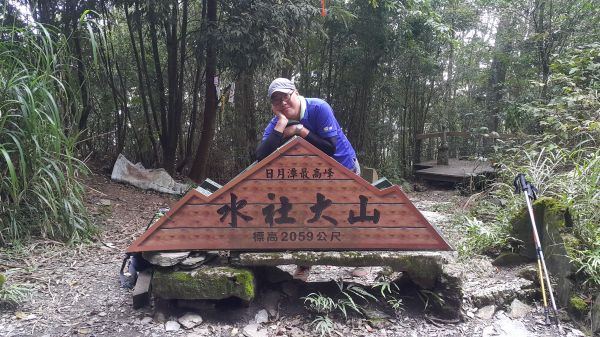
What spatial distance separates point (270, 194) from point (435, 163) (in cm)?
826

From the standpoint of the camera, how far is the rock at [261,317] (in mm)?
2454

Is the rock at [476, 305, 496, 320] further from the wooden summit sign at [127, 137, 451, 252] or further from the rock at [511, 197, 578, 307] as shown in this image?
the wooden summit sign at [127, 137, 451, 252]

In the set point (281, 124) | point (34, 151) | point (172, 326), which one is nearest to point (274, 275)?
point (172, 326)

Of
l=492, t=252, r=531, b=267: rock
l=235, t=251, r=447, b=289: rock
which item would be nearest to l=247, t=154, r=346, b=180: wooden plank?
l=235, t=251, r=447, b=289: rock

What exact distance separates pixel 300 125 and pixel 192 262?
3.06ft

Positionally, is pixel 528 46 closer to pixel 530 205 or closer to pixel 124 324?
pixel 530 205

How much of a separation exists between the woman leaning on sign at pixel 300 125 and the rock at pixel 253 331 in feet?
1.40

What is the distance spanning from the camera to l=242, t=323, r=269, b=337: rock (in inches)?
91.9

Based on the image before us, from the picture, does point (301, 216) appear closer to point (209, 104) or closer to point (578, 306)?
point (578, 306)

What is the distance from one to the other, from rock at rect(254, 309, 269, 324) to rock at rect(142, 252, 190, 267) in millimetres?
501

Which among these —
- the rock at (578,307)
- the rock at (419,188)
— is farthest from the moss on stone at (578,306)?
the rock at (419,188)

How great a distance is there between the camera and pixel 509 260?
321 cm

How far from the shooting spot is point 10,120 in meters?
3.17

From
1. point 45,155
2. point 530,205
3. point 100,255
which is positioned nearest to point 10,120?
point 45,155
